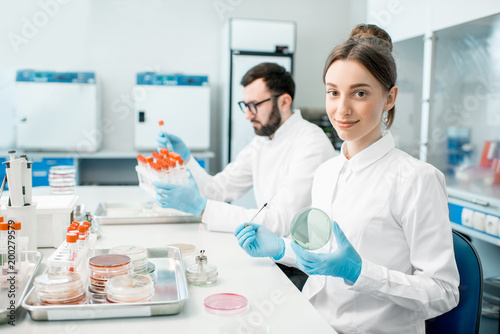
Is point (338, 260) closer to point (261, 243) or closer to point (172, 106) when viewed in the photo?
point (261, 243)

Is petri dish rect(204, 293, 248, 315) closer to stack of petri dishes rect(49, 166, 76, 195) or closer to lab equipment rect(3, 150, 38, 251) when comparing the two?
lab equipment rect(3, 150, 38, 251)

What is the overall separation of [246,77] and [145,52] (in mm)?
2651

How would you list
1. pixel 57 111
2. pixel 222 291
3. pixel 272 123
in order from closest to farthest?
pixel 222 291 < pixel 272 123 < pixel 57 111

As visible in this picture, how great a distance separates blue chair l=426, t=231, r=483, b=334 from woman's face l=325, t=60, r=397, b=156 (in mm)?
420

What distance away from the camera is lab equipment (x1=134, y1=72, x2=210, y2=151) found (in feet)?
13.8

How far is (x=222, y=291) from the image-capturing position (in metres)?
1.21

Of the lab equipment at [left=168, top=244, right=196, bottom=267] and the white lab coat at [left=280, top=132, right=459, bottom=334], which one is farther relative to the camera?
the lab equipment at [left=168, top=244, right=196, bottom=267]

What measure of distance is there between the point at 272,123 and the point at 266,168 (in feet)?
0.74

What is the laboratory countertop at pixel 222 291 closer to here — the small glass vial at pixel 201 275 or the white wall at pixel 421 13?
the small glass vial at pixel 201 275

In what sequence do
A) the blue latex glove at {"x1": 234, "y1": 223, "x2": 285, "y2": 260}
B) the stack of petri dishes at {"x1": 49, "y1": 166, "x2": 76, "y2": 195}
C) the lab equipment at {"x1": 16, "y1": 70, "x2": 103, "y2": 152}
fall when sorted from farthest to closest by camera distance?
the lab equipment at {"x1": 16, "y1": 70, "x2": 103, "y2": 152} < the stack of petri dishes at {"x1": 49, "y1": 166, "x2": 76, "y2": 195} < the blue latex glove at {"x1": 234, "y1": 223, "x2": 285, "y2": 260}

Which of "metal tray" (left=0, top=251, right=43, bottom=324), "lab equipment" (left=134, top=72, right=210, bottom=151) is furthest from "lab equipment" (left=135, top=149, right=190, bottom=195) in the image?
"lab equipment" (left=134, top=72, right=210, bottom=151)

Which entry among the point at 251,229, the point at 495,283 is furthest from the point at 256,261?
the point at 495,283

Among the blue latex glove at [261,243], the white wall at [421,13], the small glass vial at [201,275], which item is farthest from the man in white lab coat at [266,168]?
the white wall at [421,13]

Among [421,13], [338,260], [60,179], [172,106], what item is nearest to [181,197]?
[60,179]
